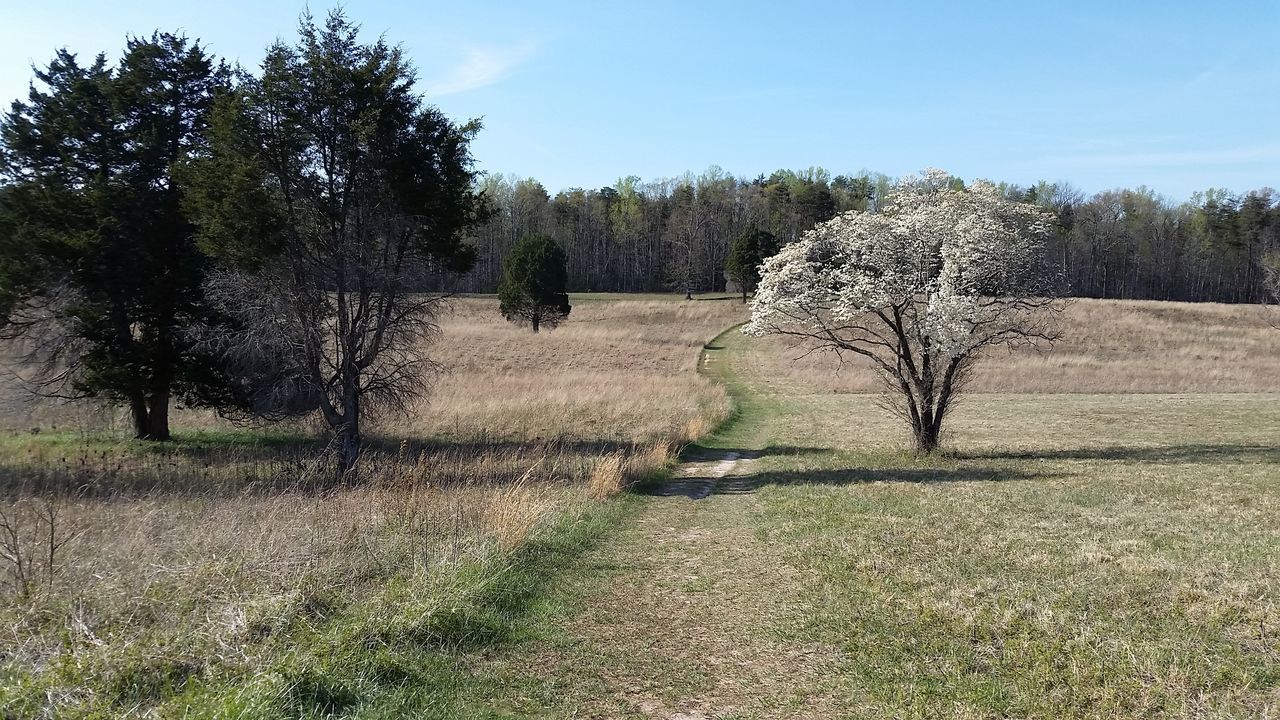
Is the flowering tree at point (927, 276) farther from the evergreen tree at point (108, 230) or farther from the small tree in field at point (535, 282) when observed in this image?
the small tree in field at point (535, 282)

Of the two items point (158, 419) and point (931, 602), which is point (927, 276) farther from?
point (158, 419)

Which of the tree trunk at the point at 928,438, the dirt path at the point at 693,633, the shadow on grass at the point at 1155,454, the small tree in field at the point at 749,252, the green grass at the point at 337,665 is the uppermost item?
the small tree in field at the point at 749,252

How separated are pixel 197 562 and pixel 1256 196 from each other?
114m

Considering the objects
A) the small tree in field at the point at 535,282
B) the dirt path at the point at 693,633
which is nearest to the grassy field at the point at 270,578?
the dirt path at the point at 693,633

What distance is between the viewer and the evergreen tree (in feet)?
61.4

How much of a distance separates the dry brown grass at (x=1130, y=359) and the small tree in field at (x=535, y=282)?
674 inches

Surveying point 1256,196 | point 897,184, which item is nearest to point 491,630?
point 897,184

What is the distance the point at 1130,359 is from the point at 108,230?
53.9 metres

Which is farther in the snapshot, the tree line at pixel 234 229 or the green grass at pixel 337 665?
the tree line at pixel 234 229

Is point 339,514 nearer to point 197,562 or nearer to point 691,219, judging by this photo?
point 197,562

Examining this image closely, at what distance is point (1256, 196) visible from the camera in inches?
3536

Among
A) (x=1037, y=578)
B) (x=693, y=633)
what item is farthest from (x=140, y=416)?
(x=1037, y=578)

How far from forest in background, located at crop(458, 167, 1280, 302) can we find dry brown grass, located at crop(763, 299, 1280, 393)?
27.3 metres

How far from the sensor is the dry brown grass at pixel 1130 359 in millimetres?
40094
